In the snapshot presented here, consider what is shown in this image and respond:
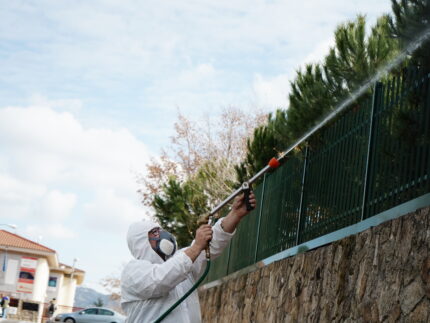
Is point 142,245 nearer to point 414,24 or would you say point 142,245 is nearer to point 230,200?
point 230,200

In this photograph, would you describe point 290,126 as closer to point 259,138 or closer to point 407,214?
point 259,138

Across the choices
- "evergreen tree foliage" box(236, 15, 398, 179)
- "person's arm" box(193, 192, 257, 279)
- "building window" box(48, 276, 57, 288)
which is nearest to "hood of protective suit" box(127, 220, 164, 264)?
"person's arm" box(193, 192, 257, 279)

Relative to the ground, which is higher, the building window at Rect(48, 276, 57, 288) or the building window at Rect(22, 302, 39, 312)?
the building window at Rect(48, 276, 57, 288)

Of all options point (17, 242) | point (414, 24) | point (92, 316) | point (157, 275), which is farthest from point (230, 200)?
point (17, 242)

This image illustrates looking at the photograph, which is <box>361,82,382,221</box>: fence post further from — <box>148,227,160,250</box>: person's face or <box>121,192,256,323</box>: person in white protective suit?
<box>148,227,160,250</box>: person's face

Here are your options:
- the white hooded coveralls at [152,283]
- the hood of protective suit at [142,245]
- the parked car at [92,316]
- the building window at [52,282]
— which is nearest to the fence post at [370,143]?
the white hooded coveralls at [152,283]

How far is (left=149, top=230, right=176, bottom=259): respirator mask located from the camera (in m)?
5.32

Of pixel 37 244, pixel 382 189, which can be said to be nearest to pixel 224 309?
pixel 382 189

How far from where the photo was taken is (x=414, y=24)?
20.3 ft

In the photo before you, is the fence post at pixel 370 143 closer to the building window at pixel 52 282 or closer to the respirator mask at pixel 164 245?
the respirator mask at pixel 164 245

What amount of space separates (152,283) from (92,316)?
37.7 meters

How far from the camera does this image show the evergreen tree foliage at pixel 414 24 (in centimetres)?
594

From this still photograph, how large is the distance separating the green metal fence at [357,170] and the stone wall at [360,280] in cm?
36

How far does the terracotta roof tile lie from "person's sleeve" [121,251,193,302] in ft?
211
